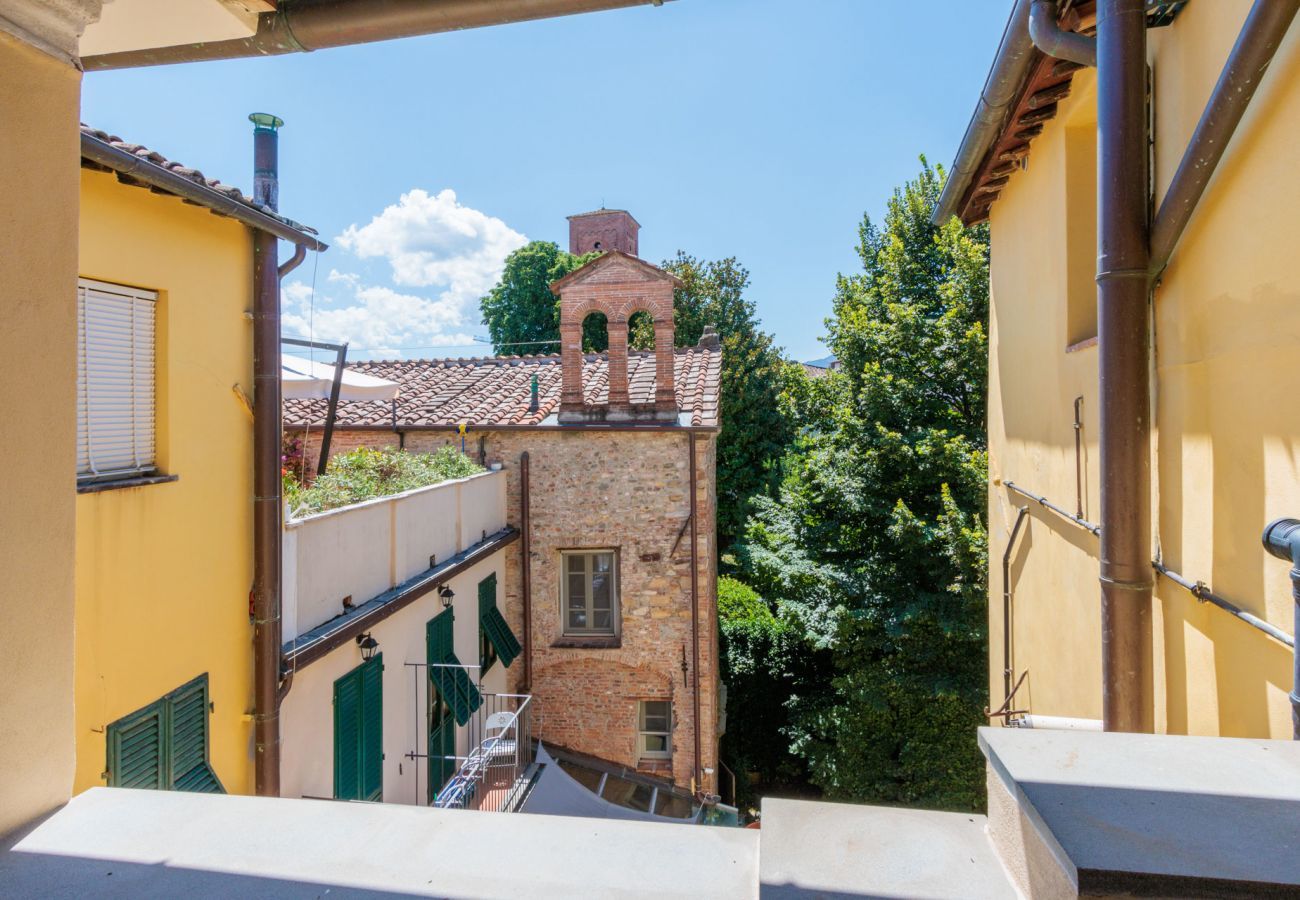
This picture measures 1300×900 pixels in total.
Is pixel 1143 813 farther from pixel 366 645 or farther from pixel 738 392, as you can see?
pixel 738 392

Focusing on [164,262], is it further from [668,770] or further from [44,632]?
[668,770]

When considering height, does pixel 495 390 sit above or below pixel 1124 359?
above

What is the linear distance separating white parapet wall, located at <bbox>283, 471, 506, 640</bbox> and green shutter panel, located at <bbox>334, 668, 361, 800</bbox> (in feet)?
2.21

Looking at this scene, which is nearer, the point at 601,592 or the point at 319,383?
the point at 319,383

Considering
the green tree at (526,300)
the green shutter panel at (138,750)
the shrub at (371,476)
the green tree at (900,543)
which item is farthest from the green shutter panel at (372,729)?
the green tree at (526,300)

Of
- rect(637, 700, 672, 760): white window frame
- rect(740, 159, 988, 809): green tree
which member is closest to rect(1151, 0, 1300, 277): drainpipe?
rect(740, 159, 988, 809): green tree

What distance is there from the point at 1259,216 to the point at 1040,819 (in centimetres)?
244

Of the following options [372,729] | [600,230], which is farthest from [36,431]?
[600,230]

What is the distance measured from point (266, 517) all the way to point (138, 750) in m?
1.86

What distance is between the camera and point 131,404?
16.6 feet

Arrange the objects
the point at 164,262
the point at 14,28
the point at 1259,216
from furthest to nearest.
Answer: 1. the point at 164,262
2. the point at 1259,216
3. the point at 14,28

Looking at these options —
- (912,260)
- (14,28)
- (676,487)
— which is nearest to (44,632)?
(14,28)

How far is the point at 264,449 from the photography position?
614cm

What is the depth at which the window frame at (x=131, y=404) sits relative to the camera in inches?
183
